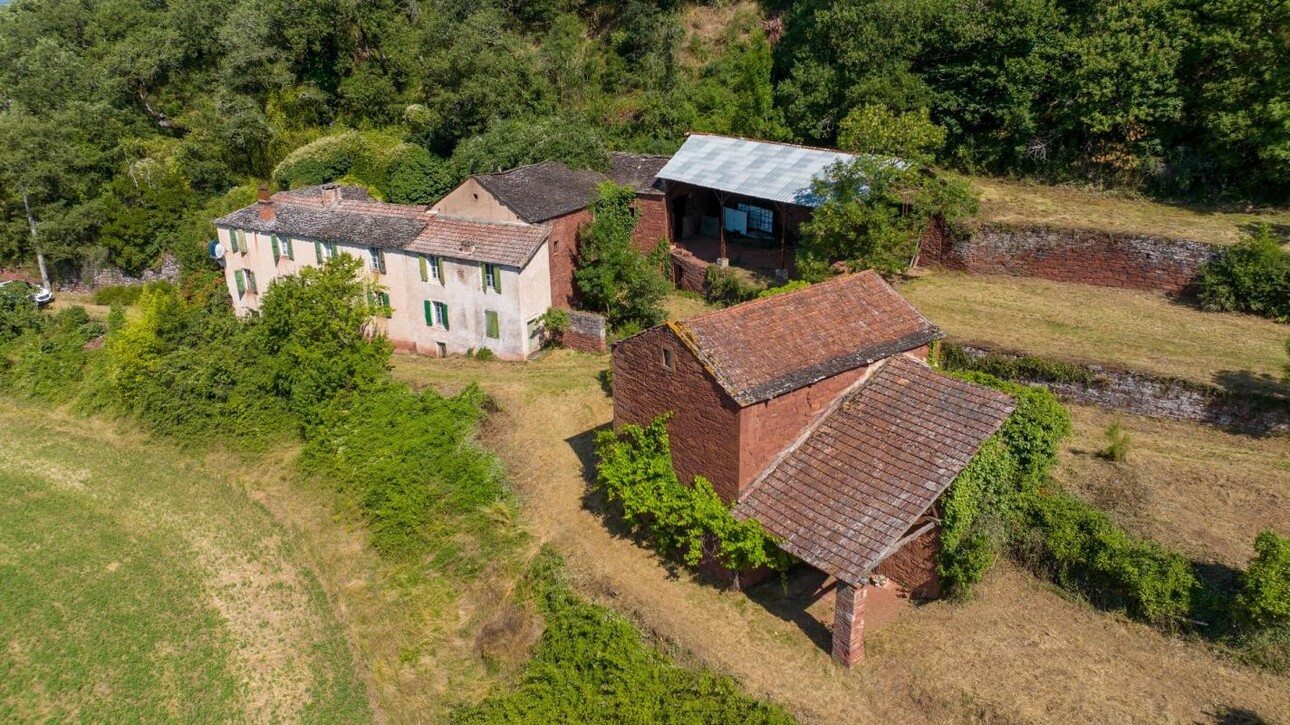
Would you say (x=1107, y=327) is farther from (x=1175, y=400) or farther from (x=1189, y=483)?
(x=1189, y=483)

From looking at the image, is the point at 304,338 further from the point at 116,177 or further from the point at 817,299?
the point at 116,177

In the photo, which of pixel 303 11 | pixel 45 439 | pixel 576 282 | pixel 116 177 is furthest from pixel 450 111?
pixel 45 439

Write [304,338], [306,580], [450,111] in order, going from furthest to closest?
1. [450,111]
2. [304,338]
3. [306,580]

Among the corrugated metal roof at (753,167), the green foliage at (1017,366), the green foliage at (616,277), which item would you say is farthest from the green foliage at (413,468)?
the green foliage at (1017,366)

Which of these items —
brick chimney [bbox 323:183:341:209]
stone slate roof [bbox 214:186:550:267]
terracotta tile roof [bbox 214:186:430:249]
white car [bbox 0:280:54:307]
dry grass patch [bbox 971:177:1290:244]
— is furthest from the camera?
white car [bbox 0:280:54:307]

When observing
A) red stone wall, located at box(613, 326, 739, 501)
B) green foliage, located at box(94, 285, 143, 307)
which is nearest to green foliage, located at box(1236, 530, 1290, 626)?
red stone wall, located at box(613, 326, 739, 501)

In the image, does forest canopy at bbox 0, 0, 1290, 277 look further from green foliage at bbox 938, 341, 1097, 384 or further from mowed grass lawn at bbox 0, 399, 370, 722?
mowed grass lawn at bbox 0, 399, 370, 722
